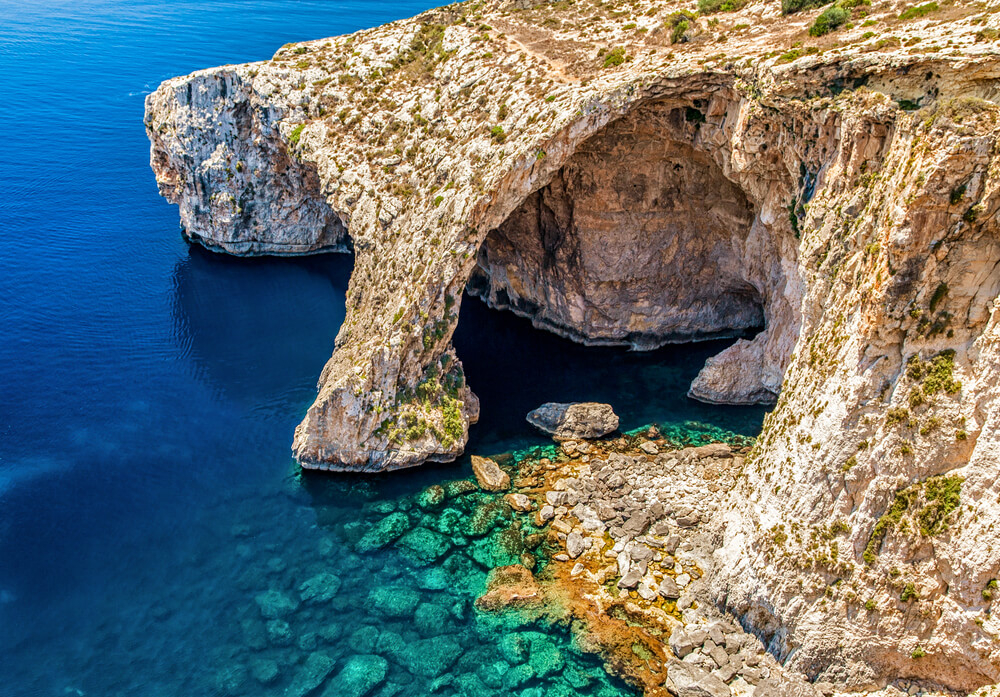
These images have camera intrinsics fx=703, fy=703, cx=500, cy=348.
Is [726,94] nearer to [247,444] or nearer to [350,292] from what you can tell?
[350,292]

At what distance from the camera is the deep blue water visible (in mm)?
30609

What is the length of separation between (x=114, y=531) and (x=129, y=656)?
832 centimetres

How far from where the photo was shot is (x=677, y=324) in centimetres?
5253

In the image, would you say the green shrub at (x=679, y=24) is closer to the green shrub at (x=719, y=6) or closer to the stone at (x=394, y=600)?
the green shrub at (x=719, y=6)

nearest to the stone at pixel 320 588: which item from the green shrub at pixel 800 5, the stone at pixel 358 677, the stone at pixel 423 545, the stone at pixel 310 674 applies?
the stone at pixel 310 674

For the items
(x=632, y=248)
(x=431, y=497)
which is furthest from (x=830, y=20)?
(x=431, y=497)

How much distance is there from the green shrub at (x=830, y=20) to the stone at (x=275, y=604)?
123 feet

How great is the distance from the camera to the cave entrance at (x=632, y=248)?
46125mm

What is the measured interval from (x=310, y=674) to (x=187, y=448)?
60.1 feet

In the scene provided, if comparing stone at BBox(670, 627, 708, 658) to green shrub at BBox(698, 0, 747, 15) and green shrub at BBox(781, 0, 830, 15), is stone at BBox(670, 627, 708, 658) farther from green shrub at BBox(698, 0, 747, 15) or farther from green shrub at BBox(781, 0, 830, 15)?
green shrub at BBox(698, 0, 747, 15)

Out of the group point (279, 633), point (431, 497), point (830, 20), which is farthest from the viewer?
point (431, 497)

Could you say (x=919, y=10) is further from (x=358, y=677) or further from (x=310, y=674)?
(x=310, y=674)

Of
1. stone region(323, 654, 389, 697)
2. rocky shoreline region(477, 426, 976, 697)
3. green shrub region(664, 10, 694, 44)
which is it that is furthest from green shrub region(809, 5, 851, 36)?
stone region(323, 654, 389, 697)

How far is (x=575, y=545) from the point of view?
114ft
